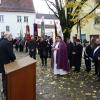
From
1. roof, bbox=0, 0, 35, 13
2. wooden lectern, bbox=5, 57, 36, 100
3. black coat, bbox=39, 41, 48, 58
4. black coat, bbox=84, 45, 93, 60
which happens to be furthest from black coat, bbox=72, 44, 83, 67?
roof, bbox=0, 0, 35, 13

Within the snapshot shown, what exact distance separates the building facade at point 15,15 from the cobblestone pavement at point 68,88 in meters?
71.0

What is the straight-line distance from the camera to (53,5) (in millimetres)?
28141

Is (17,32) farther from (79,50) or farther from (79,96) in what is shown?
(79,96)

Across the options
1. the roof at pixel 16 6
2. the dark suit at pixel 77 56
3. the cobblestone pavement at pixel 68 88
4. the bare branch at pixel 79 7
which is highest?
the roof at pixel 16 6

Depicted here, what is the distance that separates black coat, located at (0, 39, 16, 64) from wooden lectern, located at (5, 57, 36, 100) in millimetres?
3250

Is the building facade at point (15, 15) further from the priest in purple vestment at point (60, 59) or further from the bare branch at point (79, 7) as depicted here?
the priest in purple vestment at point (60, 59)

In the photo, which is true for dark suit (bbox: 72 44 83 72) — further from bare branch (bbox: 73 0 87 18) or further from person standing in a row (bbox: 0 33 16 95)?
person standing in a row (bbox: 0 33 16 95)

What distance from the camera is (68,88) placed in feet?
48.9

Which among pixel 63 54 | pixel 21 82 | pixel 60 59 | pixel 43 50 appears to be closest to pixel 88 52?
pixel 63 54

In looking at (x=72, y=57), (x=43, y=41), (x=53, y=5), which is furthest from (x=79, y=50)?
(x=53, y=5)

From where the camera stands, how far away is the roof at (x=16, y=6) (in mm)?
89312

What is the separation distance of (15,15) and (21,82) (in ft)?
271

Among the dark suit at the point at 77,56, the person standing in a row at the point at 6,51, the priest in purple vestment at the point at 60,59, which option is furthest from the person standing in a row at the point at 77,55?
the person standing in a row at the point at 6,51

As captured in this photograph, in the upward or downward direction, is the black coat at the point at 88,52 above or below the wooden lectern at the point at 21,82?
below
